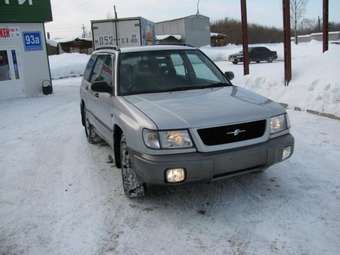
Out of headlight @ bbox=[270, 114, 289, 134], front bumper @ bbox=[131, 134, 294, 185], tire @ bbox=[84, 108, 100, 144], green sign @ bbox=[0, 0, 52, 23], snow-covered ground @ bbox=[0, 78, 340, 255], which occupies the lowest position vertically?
snow-covered ground @ bbox=[0, 78, 340, 255]

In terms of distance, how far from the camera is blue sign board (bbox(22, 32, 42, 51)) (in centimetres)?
1664

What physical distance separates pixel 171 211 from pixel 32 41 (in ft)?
47.1

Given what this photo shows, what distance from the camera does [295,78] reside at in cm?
1067

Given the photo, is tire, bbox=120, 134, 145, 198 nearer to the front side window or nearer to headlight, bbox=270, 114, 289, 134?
the front side window

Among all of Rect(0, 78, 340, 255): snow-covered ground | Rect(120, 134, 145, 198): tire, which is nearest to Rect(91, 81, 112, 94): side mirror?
Rect(120, 134, 145, 198): tire

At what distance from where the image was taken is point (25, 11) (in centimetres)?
1631

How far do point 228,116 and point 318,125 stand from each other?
426cm

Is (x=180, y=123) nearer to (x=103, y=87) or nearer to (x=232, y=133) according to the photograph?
(x=232, y=133)

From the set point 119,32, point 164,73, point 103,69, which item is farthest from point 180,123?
point 119,32

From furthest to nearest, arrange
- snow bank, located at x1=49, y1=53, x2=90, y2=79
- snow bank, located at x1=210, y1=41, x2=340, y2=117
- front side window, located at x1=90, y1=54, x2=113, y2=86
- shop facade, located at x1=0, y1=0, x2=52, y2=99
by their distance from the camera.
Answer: snow bank, located at x1=49, y1=53, x2=90, y2=79
shop facade, located at x1=0, y1=0, x2=52, y2=99
snow bank, located at x1=210, y1=41, x2=340, y2=117
front side window, located at x1=90, y1=54, x2=113, y2=86

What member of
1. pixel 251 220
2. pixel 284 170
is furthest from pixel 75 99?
pixel 251 220

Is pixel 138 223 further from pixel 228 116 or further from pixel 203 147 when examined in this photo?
pixel 228 116

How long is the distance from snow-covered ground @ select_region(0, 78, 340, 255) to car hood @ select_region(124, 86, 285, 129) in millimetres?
960

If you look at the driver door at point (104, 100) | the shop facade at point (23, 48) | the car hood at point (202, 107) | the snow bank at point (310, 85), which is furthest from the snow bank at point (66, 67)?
the car hood at point (202, 107)
